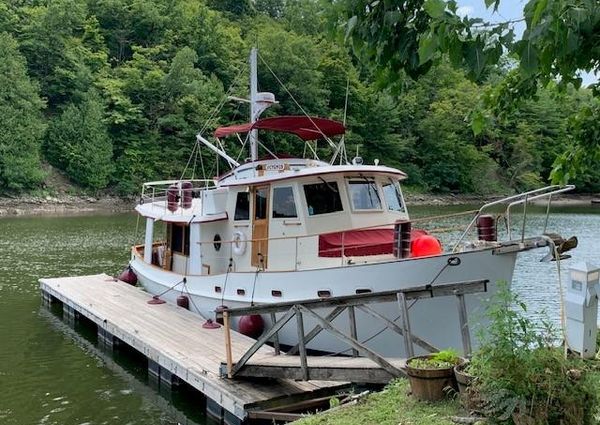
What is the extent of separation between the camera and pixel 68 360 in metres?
12.7

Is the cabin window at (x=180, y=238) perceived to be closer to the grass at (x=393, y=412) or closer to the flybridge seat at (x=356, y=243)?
the flybridge seat at (x=356, y=243)

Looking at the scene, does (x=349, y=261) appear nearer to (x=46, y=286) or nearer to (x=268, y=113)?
(x=46, y=286)

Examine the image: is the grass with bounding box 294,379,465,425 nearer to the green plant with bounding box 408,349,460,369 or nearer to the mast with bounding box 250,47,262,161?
the green plant with bounding box 408,349,460,369

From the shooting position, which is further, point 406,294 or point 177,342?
point 177,342

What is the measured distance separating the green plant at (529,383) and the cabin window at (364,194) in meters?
7.45

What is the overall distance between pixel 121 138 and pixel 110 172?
16.9 ft

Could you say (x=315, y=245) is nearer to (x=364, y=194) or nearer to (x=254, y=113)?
(x=364, y=194)

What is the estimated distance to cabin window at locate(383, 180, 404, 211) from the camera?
12.9 metres

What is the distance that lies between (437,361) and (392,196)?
7.08 m

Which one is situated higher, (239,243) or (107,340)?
(239,243)

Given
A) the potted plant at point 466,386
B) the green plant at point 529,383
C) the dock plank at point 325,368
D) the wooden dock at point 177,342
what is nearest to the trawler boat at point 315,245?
the wooden dock at point 177,342

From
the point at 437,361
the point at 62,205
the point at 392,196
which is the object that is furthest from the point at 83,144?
the point at 437,361

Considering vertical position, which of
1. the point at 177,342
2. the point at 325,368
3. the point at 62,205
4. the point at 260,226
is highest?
the point at 260,226

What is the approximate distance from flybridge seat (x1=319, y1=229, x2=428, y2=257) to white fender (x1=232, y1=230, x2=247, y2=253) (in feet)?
6.34
